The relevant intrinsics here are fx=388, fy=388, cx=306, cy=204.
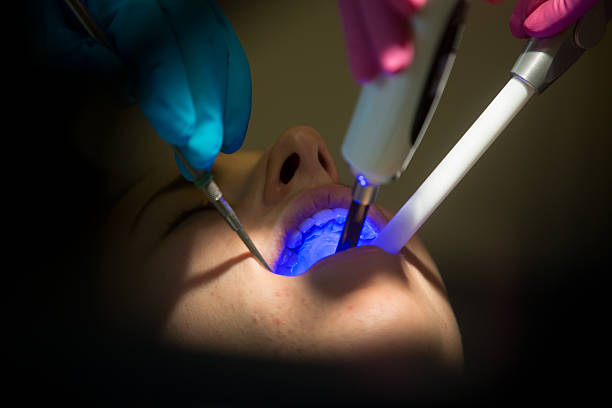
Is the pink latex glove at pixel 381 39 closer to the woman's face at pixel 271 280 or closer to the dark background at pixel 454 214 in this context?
the woman's face at pixel 271 280

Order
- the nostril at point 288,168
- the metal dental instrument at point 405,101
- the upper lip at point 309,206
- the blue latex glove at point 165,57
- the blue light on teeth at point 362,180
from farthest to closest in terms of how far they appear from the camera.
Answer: the nostril at point 288,168 < the upper lip at point 309,206 < the blue latex glove at point 165,57 < the blue light on teeth at point 362,180 < the metal dental instrument at point 405,101

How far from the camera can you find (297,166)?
2.60ft

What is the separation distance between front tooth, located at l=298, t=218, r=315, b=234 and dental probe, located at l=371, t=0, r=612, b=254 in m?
0.17

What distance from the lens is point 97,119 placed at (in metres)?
0.73

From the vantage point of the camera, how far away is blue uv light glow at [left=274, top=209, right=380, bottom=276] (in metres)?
0.71

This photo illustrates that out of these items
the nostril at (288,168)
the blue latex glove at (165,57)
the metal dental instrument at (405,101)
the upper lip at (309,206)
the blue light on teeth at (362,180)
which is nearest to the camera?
the metal dental instrument at (405,101)

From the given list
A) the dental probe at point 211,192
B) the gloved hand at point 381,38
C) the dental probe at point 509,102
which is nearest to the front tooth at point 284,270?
the dental probe at point 211,192

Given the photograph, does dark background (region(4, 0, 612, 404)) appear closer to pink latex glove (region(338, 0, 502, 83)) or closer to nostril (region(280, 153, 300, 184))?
nostril (region(280, 153, 300, 184))

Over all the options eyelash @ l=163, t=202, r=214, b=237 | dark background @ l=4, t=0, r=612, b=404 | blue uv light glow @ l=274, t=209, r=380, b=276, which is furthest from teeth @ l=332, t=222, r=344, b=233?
dark background @ l=4, t=0, r=612, b=404

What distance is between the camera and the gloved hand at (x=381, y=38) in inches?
14.4

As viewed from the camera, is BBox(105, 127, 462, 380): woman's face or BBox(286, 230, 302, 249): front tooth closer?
BBox(105, 127, 462, 380): woman's face

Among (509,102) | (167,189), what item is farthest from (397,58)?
(167,189)

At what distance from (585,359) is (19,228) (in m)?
1.32

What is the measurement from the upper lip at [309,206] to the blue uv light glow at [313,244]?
0.5 inches
